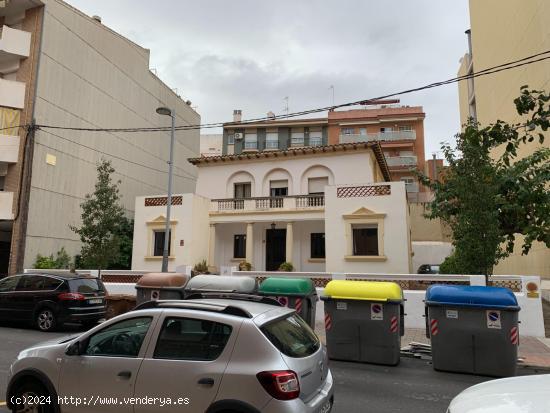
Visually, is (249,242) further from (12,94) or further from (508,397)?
(508,397)

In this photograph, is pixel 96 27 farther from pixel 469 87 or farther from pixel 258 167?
pixel 469 87

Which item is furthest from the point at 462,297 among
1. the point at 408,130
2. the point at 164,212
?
the point at 408,130

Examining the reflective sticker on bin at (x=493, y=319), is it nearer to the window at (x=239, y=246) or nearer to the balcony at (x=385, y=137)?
the window at (x=239, y=246)

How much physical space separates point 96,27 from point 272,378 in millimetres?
28027

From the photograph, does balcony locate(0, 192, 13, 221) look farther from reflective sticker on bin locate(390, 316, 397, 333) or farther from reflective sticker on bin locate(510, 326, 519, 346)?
reflective sticker on bin locate(510, 326, 519, 346)

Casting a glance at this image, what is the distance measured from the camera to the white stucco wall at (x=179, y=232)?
882 inches

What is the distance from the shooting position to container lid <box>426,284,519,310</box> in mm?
7559

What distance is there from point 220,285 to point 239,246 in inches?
579

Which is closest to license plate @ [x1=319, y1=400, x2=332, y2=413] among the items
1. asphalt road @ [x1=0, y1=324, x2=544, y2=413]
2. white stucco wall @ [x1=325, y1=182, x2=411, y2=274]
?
asphalt road @ [x1=0, y1=324, x2=544, y2=413]

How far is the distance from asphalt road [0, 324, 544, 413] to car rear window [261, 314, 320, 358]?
1681 mm

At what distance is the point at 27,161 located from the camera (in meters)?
21.1

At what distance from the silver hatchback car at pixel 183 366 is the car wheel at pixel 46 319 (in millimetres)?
7717

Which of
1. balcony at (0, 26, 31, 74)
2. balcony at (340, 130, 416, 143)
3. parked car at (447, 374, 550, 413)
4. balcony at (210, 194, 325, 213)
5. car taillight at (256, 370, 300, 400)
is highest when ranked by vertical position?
balcony at (340, 130, 416, 143)

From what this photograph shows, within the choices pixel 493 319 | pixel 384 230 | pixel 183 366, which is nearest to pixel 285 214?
pixel 384 230
